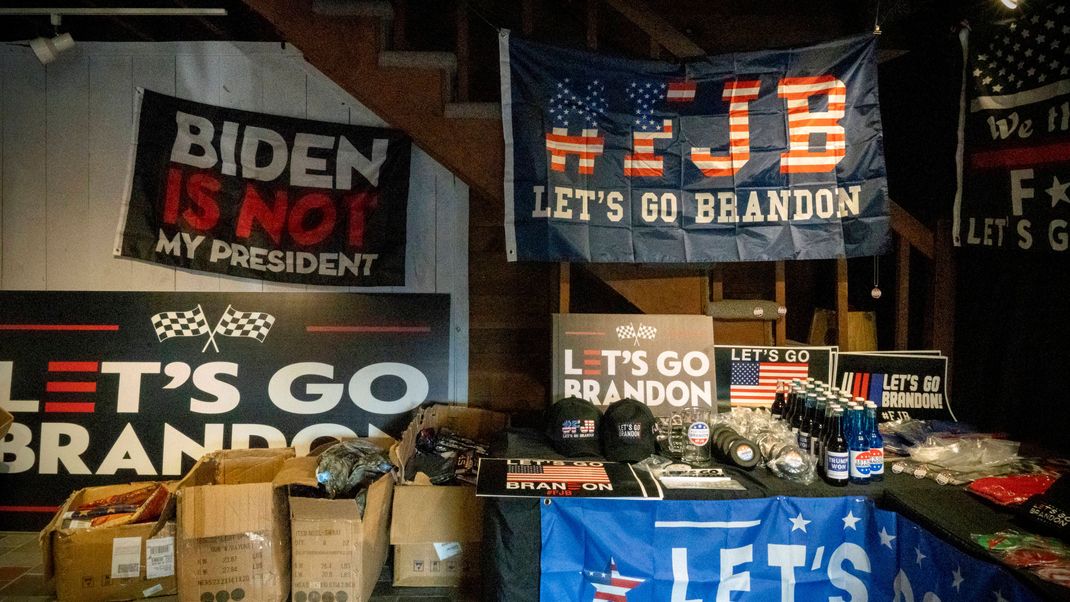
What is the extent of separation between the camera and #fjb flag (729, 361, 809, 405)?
11.0 feet

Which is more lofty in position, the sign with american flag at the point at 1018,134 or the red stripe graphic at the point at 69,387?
the sign with american flag at the point at 1018,134

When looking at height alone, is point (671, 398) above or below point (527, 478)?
above

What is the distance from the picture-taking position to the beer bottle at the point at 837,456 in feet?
8.09

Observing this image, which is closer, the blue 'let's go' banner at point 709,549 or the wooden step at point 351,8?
the blue 'let's go' banner at point 709,549

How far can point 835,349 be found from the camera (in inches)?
133

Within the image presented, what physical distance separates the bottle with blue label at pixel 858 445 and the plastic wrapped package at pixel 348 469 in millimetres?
2198

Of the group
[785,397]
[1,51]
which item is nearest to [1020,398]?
[785,397]

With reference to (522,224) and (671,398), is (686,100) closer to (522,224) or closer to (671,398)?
(522,224)

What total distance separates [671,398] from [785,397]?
598 mm

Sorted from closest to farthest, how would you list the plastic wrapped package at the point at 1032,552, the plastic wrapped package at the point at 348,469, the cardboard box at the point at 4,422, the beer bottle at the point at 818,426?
1. the plastic wrapped package at the point at 1032,552
2. the beer bottle at the point at 818,426
3. the plastic wrapped package at the point at 348,469
4. the cardboard box at the point at 4,422

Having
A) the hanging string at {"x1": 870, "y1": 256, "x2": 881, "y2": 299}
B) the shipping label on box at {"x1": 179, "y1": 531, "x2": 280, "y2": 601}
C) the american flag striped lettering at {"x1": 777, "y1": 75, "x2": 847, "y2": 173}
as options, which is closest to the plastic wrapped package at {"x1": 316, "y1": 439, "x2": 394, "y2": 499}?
the shipping label on box at {"x1": 179, "y1": 531, "x2": 280, "y2": 601}

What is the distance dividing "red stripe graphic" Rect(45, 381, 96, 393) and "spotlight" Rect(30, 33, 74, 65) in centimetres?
206

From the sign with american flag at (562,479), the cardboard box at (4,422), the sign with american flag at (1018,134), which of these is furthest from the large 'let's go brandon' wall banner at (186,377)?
the sign with american flag at (1018,134)

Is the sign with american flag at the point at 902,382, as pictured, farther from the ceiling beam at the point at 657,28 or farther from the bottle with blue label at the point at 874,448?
the ceiling beam at the point at 657,28
